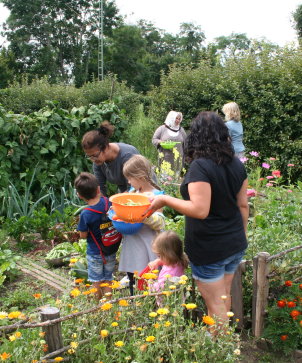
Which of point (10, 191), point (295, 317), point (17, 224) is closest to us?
point (295, 317)

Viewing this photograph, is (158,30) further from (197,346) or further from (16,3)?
(197,346)

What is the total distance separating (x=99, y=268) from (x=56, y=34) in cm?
4623

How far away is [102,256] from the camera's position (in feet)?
10.0

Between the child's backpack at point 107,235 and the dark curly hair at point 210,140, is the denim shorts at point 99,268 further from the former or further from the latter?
the dark curly hair at point 210,140

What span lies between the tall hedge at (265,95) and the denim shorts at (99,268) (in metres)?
5.20

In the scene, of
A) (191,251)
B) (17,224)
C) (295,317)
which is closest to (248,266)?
(295,317)

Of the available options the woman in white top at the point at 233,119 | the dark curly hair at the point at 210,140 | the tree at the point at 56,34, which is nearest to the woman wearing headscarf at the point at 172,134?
the woman in white top at the point at 233,119

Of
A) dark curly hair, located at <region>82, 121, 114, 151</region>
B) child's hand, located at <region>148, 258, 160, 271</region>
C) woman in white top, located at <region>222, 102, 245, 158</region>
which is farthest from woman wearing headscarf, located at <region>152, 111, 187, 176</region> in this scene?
child's hand, located at <region>148, 258, 160, 271</region>

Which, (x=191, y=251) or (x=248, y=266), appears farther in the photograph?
(x=248, y=266)

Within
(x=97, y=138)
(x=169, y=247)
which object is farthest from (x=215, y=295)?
(x=97, y=138)

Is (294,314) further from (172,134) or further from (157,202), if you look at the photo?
(172,134)

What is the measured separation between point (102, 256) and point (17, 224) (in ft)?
6.29

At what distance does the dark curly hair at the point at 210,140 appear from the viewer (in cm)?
203

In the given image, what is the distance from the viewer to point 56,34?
44438mm
